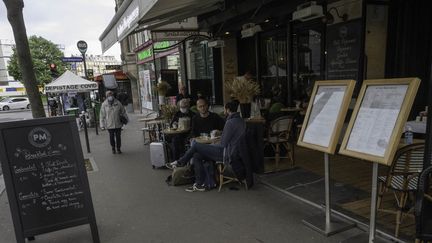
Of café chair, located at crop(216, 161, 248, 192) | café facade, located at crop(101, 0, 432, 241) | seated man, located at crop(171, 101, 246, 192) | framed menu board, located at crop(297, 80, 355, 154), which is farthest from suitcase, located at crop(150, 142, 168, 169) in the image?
framed menu board, located at crop(297, 80, 355, 154)

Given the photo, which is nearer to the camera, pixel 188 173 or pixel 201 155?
pixel 201 155

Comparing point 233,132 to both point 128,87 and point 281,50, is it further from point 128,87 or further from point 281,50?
point 128,87

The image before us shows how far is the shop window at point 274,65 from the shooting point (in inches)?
333

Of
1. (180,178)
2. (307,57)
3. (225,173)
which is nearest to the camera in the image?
(225,173)

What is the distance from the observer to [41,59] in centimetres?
4269

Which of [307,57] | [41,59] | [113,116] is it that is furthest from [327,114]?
[41,59]

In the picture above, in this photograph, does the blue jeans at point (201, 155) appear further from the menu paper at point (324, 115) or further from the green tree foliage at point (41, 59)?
the green tree foliage at point (41, 59)

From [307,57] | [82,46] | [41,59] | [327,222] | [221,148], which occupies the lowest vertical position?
[327,222]

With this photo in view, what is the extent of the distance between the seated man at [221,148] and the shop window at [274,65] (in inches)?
150

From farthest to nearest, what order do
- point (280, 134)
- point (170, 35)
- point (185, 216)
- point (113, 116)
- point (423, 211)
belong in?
1. point (170, 35)
2. point (113, 116)
3. point (280, 134)
4. point (185, 216)
5. point (423, 211)

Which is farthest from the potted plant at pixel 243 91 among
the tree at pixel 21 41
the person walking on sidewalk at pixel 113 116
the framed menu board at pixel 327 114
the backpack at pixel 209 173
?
the person walking on sidewalk at pixel 113 116

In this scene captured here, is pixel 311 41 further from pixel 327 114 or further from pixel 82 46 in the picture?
pixel 82 46

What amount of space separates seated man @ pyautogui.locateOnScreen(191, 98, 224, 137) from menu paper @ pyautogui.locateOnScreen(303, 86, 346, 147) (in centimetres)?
273

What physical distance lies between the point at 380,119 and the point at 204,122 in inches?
143
